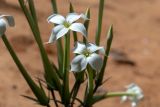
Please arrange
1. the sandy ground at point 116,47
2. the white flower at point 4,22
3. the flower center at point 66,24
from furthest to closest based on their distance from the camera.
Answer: the sandy ground at point 116,47
the flower center at point 66,24
the white flower at point 4,22

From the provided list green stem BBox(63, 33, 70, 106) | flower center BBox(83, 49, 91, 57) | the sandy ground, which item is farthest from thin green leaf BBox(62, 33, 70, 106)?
the sandy ground

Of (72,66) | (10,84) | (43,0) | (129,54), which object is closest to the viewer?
(72,66)

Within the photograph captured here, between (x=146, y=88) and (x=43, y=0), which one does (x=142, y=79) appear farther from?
(x=43, y=0)

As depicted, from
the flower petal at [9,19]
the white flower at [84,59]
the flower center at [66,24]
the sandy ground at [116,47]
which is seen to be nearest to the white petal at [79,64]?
the white flower at [84,59]

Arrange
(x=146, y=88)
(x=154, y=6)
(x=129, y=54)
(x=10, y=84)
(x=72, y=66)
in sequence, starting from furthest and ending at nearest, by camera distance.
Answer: (x=154, y=6)
(x=129, y=54)
(x=146, y=88)
(x=10, y=84)
(x=72, y=66)

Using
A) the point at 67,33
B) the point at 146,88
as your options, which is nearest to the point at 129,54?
the point at 146,88

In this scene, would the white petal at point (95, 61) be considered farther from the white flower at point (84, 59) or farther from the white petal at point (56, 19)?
the white petal at point (56, 19)
